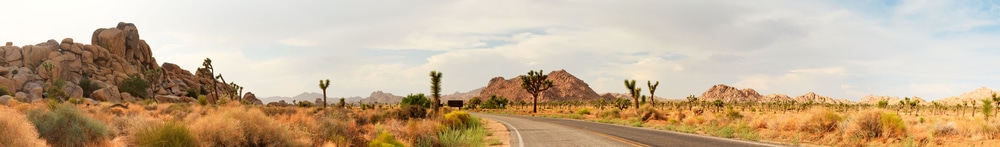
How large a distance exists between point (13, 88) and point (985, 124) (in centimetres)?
11018

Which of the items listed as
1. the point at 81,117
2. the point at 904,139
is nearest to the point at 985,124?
the point at 904,139

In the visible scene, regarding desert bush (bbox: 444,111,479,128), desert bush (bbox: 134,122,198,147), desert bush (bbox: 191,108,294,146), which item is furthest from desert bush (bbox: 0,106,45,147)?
desert bush (bbox: 444,111,479,128)

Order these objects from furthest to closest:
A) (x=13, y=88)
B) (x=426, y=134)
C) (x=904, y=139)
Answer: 1. (x=13, y=88)
2. (x=426, y=134)
3. (x=904, y=139)

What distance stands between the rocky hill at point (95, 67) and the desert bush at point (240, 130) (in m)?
77.6

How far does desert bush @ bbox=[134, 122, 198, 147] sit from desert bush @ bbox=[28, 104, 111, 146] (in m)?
4.95

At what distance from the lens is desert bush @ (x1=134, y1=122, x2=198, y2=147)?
8.91 m

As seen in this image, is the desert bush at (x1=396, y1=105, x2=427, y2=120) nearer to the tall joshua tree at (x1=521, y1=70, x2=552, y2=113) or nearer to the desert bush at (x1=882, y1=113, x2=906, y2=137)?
the desert bush at (x1=882, y1=113, x2=906, y2=137)

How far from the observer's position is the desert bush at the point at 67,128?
13.1 meters

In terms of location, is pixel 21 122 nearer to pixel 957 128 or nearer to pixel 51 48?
pixel 957 128

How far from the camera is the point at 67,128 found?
537 inches

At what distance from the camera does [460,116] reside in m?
26.7

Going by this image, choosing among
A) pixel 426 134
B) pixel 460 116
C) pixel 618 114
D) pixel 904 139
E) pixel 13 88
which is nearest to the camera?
pixel 904 139

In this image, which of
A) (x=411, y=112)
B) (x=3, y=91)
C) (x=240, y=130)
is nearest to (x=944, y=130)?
(x=240, y=130)

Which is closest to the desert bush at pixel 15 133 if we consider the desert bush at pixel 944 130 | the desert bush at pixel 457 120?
the desert bush at pixel 457 120
